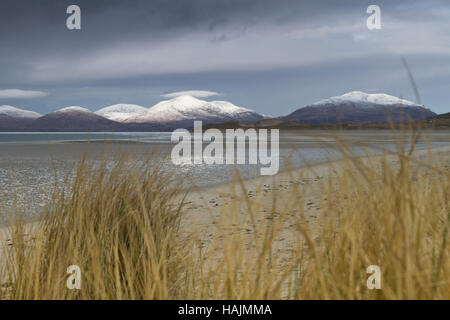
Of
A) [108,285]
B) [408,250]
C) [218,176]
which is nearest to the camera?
[408,250]

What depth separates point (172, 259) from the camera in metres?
3.47

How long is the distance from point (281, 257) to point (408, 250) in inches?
121

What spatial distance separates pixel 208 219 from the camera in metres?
6.70

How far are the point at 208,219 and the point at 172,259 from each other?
10.6 ft

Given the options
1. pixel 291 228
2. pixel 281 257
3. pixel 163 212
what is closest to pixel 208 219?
pixel 291 228

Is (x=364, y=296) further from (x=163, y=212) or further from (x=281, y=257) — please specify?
(x=281, y=257)

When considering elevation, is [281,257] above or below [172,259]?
below

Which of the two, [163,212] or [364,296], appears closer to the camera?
[364,296]
